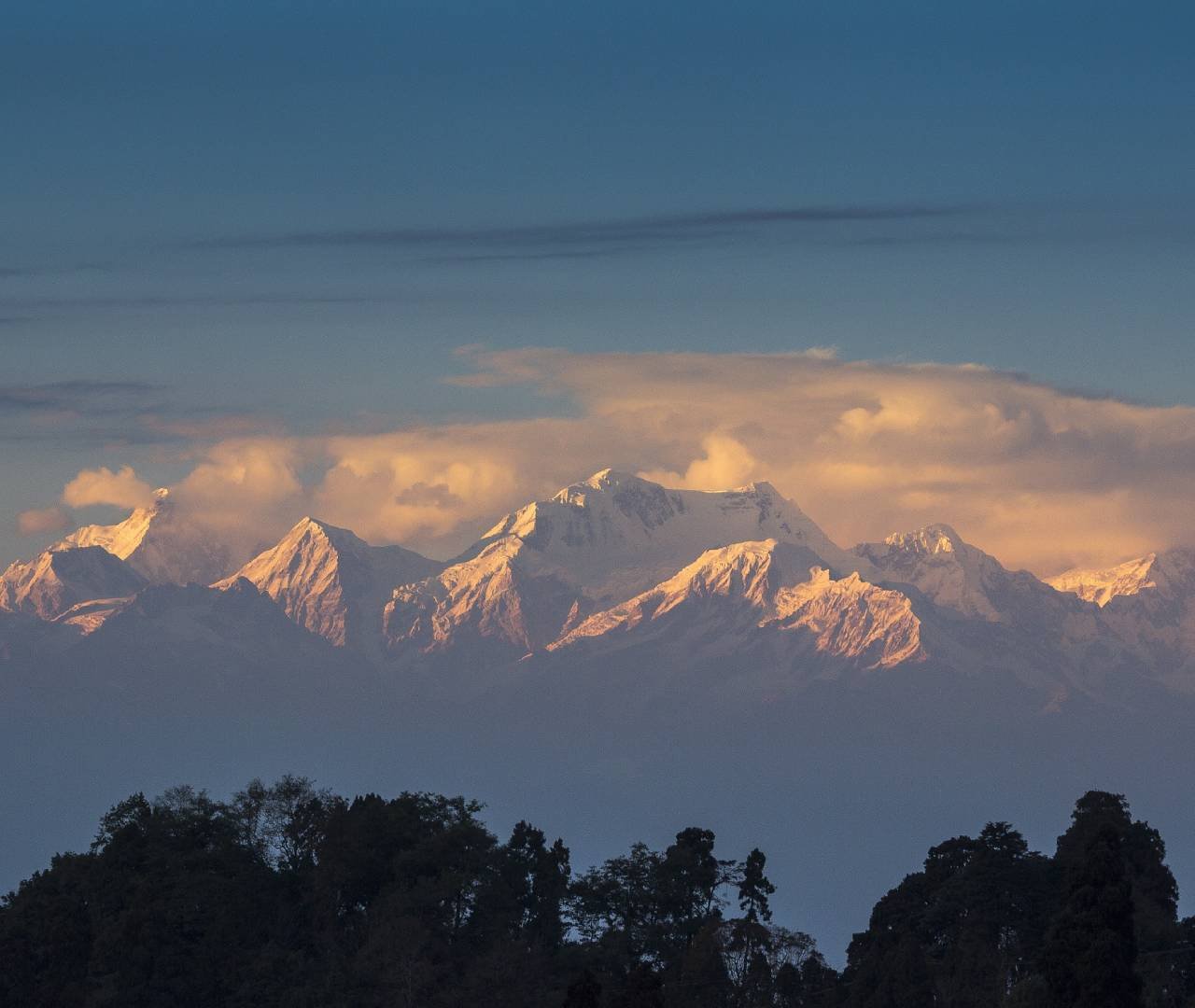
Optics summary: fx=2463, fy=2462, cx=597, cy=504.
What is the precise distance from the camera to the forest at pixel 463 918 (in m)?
149

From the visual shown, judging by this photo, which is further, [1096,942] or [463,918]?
[463,918]

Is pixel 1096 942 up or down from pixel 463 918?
down

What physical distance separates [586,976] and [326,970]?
5260 centimetres

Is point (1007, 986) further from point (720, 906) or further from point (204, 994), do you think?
point (204, 994)

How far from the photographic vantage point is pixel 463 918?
6437 inches

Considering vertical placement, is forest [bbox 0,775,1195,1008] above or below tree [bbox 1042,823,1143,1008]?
above

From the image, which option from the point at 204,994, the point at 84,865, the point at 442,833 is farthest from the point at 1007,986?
the point at 84,865

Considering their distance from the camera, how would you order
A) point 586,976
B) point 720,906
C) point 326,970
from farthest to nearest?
point 720,906 < point 326,970 < point 586,976

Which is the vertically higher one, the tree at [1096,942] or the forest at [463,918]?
the forest at [463,918]

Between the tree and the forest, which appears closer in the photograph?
the tree

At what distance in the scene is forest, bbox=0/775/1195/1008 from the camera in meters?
149

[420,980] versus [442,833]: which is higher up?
[442,833]

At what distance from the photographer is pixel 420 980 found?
152 metres

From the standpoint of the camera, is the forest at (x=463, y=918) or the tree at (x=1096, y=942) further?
the forest at (x=463, y=918)
